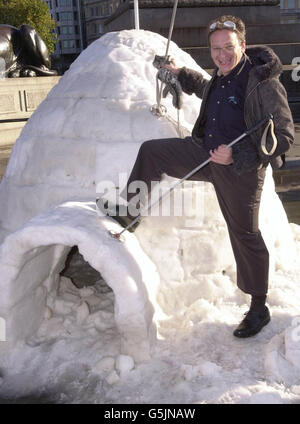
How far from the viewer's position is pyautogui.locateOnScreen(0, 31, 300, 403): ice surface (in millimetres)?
2479

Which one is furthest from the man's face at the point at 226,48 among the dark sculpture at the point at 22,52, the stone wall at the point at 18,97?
the dark sculpture at the point at 22,52

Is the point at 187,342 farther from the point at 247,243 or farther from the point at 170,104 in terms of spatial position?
the point at 170,104

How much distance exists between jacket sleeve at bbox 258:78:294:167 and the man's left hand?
16 cm

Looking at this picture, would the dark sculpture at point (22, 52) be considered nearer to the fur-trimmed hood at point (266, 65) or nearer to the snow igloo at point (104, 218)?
the snow igloo at point (104, 218)

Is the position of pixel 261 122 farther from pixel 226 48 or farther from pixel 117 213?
pixel 117 213

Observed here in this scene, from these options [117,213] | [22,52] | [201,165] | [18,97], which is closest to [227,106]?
[201,165]

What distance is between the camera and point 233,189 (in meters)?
2.49

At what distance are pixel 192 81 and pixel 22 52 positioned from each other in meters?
11.9

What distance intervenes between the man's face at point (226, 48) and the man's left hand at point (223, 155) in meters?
0.48

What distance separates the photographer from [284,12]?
29156mm

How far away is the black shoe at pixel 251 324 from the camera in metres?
2.74

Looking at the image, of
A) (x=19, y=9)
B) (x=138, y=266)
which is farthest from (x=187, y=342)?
(x=19, y=9)

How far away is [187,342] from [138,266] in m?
0.61

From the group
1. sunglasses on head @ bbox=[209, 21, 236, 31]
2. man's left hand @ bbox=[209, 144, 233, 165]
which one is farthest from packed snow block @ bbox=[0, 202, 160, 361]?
sunglasses on head @ bbox=[209, 21, 236, 31]
